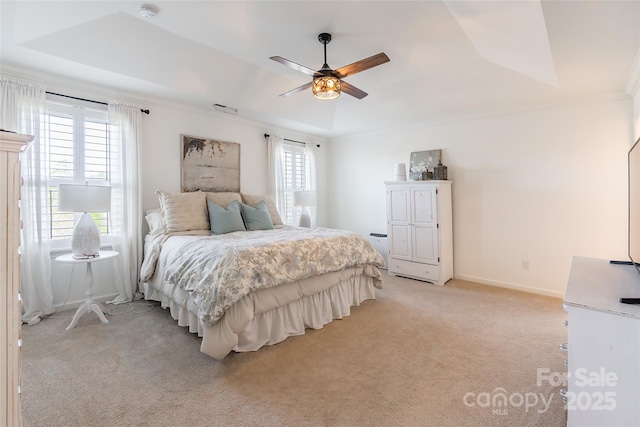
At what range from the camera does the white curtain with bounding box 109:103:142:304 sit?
346 centimetres

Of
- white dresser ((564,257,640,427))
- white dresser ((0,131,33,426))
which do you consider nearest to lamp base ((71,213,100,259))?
white dresser ((0,131,33,426))

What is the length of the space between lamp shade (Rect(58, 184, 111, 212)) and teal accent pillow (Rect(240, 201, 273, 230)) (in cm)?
142

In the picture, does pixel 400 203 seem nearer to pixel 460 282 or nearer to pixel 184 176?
pixel 460 282

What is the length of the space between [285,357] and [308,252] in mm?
881

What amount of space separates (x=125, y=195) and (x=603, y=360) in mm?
4174

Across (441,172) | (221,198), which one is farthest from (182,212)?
(441,172)

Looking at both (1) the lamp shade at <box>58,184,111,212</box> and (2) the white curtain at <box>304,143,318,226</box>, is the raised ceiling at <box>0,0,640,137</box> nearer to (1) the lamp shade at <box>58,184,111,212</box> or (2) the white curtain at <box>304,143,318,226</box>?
(1) the lamp shade at <box>58,184,111,212</box>

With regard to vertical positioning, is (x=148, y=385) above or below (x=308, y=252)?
below

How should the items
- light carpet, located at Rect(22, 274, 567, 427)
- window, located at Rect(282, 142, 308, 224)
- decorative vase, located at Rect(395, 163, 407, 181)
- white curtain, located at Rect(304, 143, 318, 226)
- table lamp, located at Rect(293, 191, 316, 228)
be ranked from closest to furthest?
light carpet, located at Rect(22, 274, 567, 427) → table lamp, located at Rect(293, 191, 316, 228) → decorative vase, located at Rect(395, 163, 407, 181) → window, located at Rect(282, 142, 308, 224) → white curtain, located at Rect(304, 143, 318, 226)

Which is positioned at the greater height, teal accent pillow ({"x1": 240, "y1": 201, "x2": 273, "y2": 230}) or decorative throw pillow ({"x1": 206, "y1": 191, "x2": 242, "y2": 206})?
decorative throw pillow ({"x1": 206, "y1": 191, "x2": 242, "y2": 206})

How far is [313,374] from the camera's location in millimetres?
2076

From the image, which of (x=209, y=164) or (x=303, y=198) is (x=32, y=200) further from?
(x=303, y=198)

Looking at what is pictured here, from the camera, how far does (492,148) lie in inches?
163

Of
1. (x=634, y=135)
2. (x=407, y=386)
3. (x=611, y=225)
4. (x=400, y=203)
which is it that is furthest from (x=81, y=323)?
(x=634, y=135)
